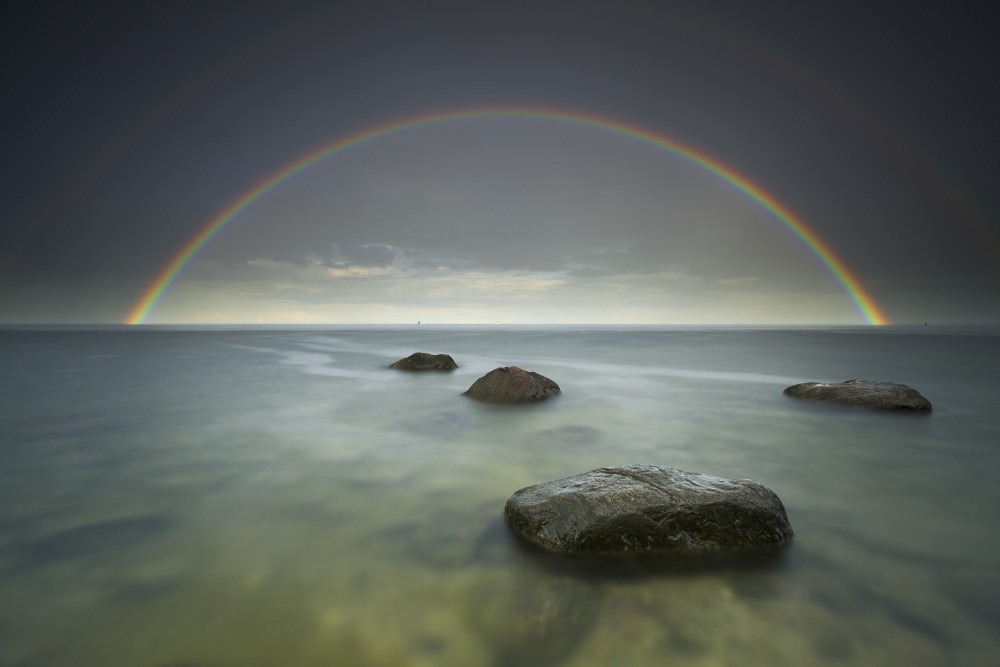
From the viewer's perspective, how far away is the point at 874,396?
10.8 m

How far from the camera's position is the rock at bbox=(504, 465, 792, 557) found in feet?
12.6

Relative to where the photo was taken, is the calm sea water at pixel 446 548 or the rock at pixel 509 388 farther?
the rock at pixel 509 388

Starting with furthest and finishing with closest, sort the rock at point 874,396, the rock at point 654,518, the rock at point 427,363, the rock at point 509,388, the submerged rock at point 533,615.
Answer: the rock at point 427,363 < the rock at point 509,388 < the rock at point 874,396 < the rock at point 654,518 < the submerged rock at point 533,615

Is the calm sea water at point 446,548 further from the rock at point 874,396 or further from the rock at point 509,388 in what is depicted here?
the rock at point 509,388

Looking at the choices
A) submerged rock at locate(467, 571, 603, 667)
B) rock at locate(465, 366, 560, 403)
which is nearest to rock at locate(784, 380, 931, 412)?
rock at locate(465, 366, 560, 403)

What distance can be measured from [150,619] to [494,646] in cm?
253

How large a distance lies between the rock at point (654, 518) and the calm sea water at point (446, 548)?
0.82 feet

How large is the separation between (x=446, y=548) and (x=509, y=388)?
7.86 m

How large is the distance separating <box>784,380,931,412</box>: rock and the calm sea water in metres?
Answer: 0.79

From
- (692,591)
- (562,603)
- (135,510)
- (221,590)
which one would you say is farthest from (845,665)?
(135,510)

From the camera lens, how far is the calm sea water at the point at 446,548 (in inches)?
113

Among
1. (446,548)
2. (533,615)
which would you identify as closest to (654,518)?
(533,615)

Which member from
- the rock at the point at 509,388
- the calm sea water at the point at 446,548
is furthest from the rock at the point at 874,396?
the rock at the point at 509,388

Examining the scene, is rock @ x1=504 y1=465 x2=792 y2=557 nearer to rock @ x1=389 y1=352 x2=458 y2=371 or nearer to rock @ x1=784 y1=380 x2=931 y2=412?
rock @ x1=784 y1=380 x2=931 y2=412
